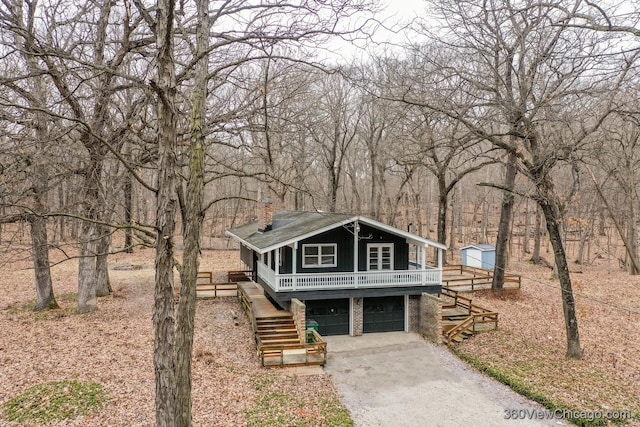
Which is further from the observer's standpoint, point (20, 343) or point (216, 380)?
point (20, 343)

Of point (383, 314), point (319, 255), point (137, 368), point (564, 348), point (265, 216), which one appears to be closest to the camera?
point (137, 368)

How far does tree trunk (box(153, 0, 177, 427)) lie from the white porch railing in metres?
10.0

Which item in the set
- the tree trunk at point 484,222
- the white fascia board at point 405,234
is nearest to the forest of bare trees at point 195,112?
the white fascia board at point 405,234

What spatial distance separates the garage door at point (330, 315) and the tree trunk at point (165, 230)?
1121cm

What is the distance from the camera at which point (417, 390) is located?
1216 cm

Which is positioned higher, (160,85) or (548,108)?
(548,108)

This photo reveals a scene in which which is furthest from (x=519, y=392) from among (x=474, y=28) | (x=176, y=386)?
(x=474, y=28)

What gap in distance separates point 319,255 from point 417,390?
7040 millimetres

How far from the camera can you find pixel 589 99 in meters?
12.8

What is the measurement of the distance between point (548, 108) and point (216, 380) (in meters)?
12.5

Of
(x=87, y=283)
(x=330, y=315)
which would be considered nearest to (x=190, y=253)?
(x=87, y=283)

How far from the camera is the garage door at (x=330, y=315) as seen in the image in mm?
17391

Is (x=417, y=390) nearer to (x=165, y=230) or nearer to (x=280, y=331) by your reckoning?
(x=280, y=331)

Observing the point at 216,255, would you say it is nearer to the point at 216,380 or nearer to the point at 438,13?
the point at 216,380
